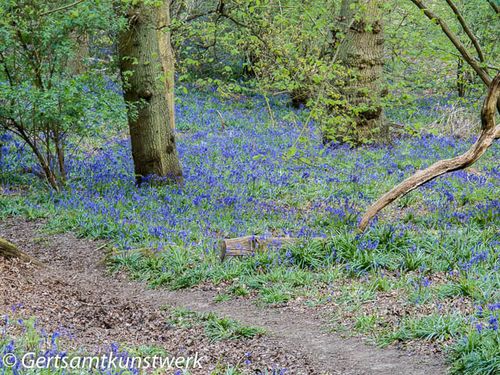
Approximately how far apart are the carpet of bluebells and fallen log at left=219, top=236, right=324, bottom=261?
0.18 meters

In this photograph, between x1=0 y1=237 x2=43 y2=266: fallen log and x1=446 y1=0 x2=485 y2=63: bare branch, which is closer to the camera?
x1=0 y1=237 x2=43 y2=266: fallen log

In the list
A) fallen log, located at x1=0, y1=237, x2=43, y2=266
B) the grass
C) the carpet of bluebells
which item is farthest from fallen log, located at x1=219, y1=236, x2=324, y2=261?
fallen log, located at x1=0, y1=237, x2=43, y2=266

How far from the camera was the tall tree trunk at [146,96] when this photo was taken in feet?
37.1

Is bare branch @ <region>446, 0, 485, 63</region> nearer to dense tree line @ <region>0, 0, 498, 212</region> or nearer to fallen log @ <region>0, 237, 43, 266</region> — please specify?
dense tree line @ <region>0, 0, 498, 212</region>

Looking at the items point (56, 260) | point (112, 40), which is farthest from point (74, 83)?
point (56, 260)

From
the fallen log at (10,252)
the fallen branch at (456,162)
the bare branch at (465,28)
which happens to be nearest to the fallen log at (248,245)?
the fallen branch at (456,162)

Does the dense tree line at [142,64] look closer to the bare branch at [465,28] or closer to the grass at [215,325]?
the bare branch at [465,28]

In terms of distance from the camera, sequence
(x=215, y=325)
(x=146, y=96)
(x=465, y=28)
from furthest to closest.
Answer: (x=146, y=96), (x=465, y=28), (x=215, y=325)

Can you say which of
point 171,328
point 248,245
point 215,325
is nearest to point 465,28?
point 248,245

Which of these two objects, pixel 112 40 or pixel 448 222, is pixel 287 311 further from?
pixel 112 40

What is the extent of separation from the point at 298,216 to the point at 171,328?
428 cm

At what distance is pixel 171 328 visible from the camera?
611 centimetres

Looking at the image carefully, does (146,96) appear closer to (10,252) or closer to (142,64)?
(142,64)

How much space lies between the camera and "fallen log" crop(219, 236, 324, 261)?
25.4 ft
